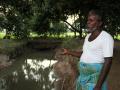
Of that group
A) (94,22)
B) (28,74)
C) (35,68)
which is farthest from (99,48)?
(35,68)

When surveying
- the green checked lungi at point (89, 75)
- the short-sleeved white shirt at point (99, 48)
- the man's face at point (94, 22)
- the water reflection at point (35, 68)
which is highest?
the man's face at point (94, 22)

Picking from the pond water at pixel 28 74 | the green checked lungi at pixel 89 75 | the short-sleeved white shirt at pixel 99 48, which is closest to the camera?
the short-sleeved white shirt at pixel 99 48

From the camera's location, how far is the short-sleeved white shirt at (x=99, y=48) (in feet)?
12.1

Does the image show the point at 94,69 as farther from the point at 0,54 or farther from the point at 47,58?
the point at 47,58

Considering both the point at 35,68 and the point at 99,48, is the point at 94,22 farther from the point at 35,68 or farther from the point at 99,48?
the point at 35,68

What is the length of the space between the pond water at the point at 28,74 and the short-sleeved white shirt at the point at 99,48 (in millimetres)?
7811

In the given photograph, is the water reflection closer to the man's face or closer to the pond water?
the pond water

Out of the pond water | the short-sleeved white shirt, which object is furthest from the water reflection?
the short-sleeved white shirt

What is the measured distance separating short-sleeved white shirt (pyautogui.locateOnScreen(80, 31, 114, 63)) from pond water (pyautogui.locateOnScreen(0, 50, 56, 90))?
7811 mm

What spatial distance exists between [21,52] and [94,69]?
18551 mm

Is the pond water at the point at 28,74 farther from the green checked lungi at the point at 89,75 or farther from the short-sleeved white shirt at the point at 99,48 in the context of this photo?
the short-sleeved white shirt at the point at 99,48

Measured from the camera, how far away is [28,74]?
52.3ft

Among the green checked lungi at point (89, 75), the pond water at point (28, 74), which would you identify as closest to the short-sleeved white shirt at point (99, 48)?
the green checked lungi at point (89, 75)

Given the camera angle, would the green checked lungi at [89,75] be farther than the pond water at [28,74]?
No
